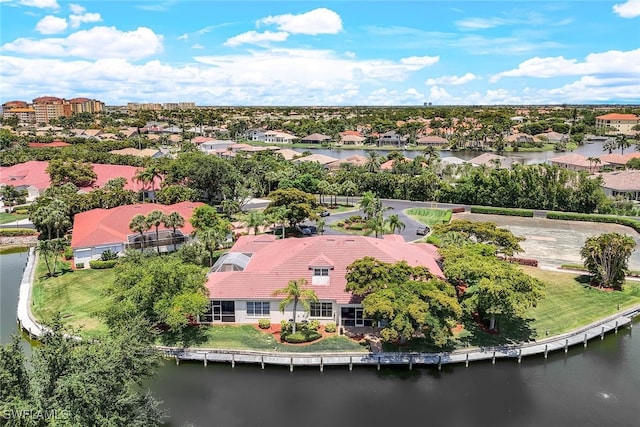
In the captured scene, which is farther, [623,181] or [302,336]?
[623,181]

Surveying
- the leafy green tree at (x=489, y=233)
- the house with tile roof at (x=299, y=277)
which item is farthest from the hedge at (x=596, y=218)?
the house with tile roof at (x=299, y=277)

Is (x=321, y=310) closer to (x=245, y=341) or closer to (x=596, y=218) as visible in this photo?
(x=245, y=341)

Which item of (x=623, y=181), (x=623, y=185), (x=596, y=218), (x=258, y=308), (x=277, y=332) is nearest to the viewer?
(x=277, y=332)

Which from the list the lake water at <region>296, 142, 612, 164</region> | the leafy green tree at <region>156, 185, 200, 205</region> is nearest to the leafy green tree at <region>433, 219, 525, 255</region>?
the leafy green tree at <region>156, 185, 200, 205</region>

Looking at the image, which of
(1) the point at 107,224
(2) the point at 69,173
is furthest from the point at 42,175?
(1) the point at 107,224

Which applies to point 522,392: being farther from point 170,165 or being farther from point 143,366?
point 170,165

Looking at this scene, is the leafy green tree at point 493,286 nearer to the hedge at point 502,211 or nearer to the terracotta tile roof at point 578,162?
the hedge at point 502,211

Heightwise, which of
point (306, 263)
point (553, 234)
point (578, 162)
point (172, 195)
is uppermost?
point (578, 162)
